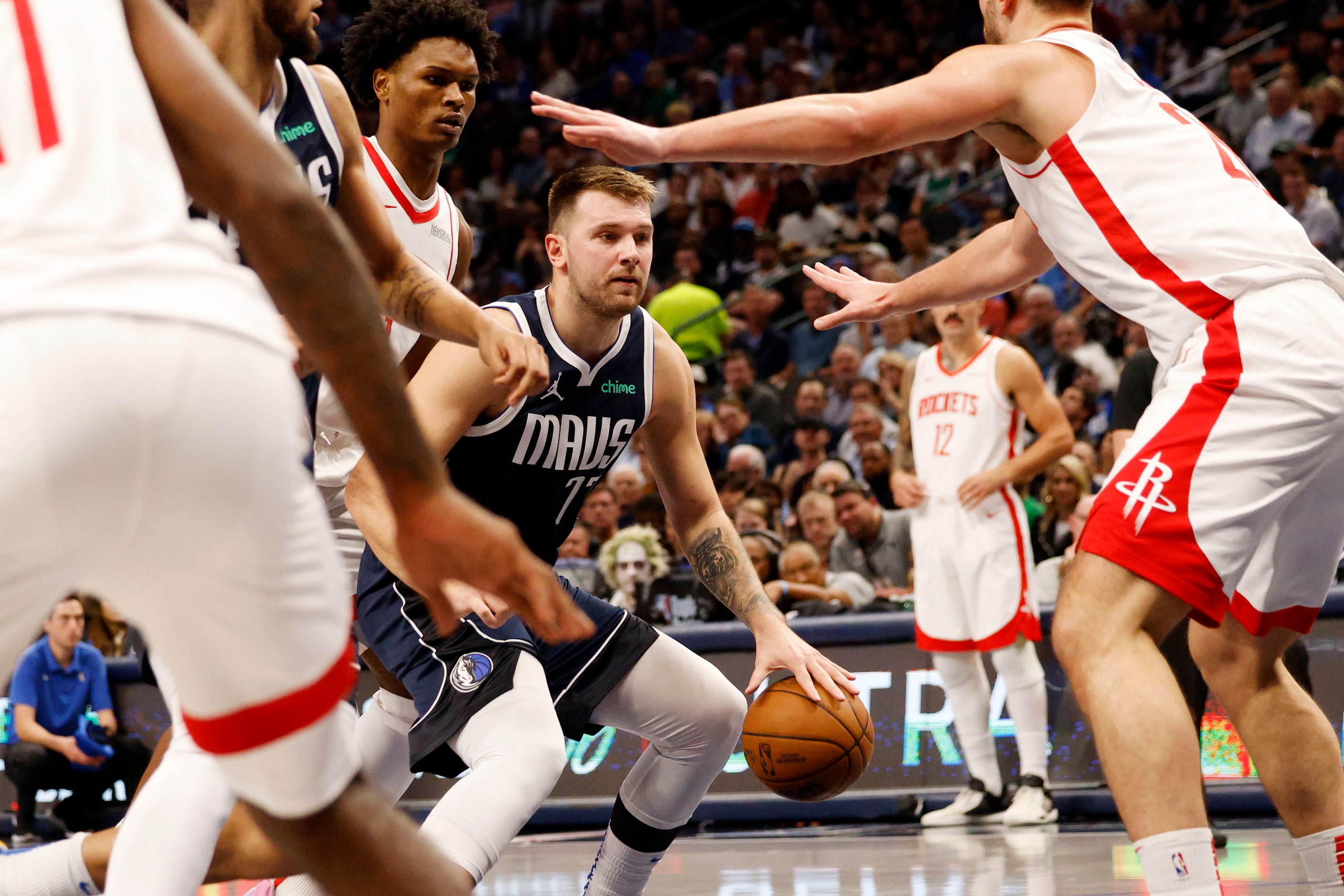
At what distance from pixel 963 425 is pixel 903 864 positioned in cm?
267

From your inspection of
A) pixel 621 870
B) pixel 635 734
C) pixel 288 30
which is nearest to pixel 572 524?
pixel 635 734

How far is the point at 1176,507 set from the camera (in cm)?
292

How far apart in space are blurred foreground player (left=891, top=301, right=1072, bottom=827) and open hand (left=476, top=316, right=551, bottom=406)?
4.60m

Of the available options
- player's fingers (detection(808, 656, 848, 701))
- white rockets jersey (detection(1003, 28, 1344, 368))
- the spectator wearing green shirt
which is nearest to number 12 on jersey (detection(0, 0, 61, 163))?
white rockets jersey (detection(1003, 28, 1344, 368))

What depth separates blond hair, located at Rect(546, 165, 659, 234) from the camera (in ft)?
13.6

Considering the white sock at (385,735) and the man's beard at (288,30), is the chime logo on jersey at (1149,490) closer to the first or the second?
the man's beard at (288,30)

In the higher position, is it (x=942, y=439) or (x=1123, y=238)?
(x=1123, y=238)

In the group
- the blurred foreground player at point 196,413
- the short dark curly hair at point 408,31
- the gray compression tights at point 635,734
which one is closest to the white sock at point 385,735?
the gray compression tights at point 635,734

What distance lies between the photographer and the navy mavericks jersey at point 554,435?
12.9 ft

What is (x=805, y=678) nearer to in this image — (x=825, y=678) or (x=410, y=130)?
(x=825, y=678)

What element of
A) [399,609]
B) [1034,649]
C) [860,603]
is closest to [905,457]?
[860,603]

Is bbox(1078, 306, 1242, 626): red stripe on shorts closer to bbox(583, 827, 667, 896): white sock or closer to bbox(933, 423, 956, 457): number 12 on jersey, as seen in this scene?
bbox(583, 827, 667, 896): white sock

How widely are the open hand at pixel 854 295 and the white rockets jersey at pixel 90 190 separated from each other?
244 cm

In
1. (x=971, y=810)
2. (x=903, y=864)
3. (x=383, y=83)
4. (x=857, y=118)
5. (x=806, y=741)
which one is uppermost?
(x=857, y=118)
